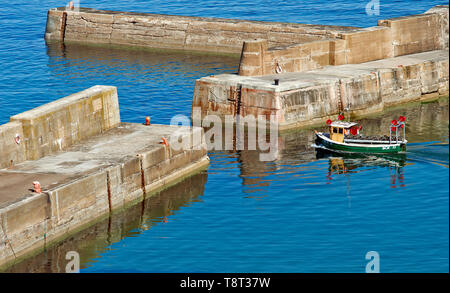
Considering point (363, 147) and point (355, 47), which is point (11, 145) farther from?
point (355, 47)

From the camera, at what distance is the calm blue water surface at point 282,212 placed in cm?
4469

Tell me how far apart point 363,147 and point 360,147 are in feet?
0.74

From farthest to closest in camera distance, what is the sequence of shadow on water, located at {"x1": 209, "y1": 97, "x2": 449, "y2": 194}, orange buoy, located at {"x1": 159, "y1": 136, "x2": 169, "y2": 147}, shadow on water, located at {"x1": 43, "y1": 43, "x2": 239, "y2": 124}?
shadow on water, located at {"x1": 43, "y1": 43, "x2": 239, "y2": 124}
shadow on water, located at {"x1": 209, "y1": 97, "x2": 449, "y2": 194}
orange buoy, located at {"x1": 159, "y1": 136, "x2": 169, "y2": 147}

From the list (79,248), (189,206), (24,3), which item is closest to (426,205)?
(189,206)

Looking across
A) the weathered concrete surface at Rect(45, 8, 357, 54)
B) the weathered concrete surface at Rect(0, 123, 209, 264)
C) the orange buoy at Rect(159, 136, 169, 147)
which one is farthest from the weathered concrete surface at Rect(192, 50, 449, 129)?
the orange buoy at Rect(159, 136, 169, 147)

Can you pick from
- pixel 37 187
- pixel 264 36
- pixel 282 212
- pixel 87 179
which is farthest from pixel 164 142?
pixel 264 36

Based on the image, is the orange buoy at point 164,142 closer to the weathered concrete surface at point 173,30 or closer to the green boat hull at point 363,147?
the green boat hull at point 363,147

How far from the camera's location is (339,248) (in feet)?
150

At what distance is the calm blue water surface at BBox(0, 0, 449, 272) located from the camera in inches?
1759

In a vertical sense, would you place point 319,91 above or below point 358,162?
above

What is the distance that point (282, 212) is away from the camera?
2018 inches

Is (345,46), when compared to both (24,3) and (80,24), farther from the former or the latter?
(24,3)

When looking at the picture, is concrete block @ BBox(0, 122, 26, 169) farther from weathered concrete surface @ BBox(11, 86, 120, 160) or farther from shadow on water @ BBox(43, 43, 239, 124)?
shadow on water @ BBox(43, 43, 239, 124)

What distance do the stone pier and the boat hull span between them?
9.68m
